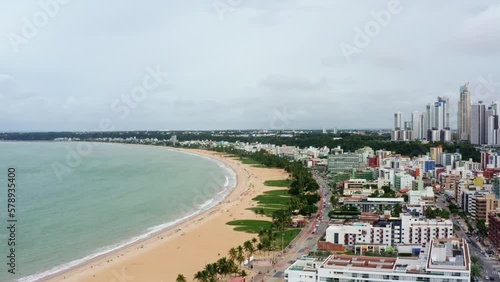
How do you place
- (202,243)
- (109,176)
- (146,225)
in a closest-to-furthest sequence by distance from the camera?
1. (202,243)
2. (146,225)
3. (109,176)

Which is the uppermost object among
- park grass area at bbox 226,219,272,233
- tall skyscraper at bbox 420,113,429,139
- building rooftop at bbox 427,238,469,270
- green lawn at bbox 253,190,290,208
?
tall skyscraper at bbox 420,113,429,139

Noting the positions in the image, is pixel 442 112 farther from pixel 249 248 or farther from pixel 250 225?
pixel 249 248

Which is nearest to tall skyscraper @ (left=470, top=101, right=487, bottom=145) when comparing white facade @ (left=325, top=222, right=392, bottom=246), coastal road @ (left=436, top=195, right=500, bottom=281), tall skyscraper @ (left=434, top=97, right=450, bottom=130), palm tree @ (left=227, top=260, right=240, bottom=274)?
tall skyscraper @ (left=434, top=97, right=450, bottom=130)

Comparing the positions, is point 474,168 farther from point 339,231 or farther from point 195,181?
point 339,231

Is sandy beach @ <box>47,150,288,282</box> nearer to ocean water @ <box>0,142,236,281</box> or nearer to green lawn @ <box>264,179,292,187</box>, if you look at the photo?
ocean water @ <box>0,142,236,281</box>

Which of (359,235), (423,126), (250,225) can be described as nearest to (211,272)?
(359,235)

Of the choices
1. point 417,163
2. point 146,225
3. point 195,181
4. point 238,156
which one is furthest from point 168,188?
point 238,156

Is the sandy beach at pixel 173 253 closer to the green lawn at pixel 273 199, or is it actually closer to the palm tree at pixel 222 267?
the palm tree at pixel 222 267
